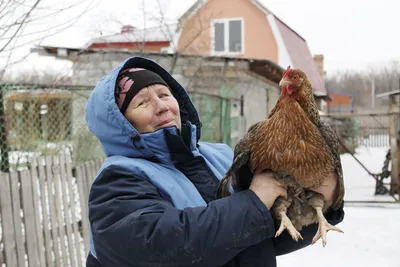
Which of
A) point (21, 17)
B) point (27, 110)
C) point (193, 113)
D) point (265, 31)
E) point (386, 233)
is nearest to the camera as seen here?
point (193, 113)

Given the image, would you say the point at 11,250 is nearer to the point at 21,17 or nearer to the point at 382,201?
the point at 21,17

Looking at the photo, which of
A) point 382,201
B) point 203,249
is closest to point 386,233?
point 382,201

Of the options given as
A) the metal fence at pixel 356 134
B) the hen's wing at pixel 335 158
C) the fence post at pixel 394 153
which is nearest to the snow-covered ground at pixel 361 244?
the fence post at pixel 394 153

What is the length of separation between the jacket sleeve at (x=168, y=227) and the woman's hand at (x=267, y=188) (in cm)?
6

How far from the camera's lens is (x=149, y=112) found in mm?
1811

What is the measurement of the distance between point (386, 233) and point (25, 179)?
18.2 ft

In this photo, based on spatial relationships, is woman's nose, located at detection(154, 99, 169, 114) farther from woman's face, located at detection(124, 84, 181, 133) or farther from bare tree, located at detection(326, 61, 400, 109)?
bare tree, located at detection(326, 61, 400, 109)

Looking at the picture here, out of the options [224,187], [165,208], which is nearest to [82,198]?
[224,187]

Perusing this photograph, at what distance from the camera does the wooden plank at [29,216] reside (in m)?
3.26

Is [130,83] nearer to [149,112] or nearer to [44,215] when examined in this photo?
[149,112]

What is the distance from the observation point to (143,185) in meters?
1.51

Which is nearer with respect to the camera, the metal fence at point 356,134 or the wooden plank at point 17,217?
the wooden plank at point 17,217

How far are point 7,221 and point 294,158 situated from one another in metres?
2.43

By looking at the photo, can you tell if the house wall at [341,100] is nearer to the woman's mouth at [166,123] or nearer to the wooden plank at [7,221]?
the wooden plank at [7,221]
